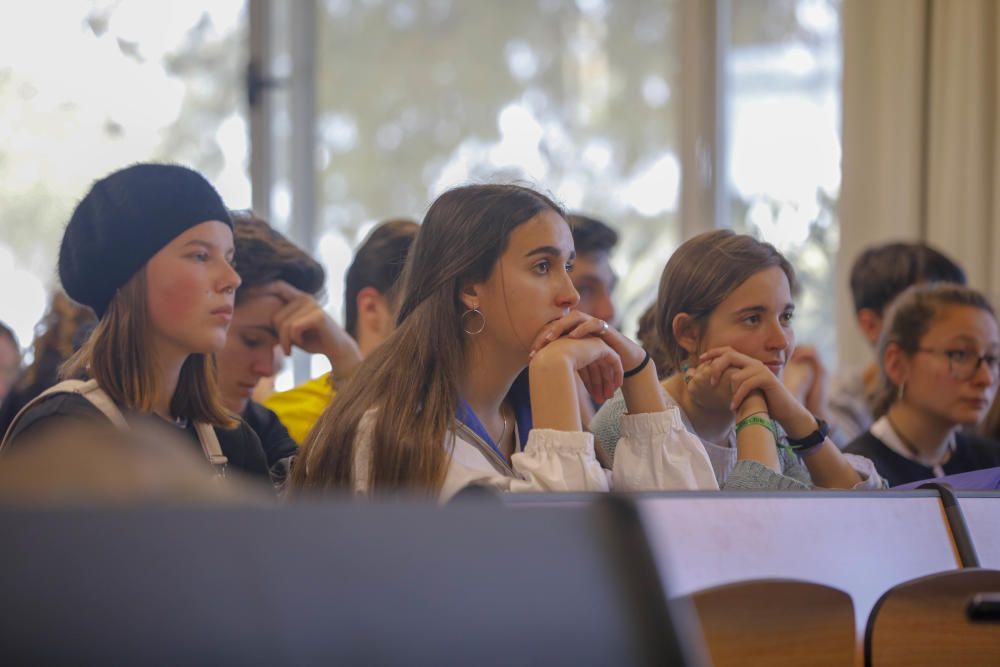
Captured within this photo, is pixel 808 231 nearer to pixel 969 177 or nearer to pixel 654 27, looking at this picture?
pixel 969 177

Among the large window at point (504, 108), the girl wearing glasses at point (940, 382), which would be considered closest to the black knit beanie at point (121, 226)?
the girl wearing glasses at point (940, 382)

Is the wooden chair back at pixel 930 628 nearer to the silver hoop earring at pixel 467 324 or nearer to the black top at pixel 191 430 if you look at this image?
the silver hoop earring at pixel 467 324

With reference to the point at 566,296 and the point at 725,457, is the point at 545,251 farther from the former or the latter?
the point at 725,457

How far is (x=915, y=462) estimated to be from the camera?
2.35 m

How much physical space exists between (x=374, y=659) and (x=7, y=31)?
4237mm

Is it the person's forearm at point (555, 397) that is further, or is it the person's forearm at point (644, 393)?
the person's forearm at point (644, 393)

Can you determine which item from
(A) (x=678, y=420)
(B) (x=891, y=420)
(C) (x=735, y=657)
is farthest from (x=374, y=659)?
(B) (x=891, y=420)

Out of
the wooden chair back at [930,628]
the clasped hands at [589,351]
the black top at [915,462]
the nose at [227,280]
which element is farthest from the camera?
the black top at [915,462]

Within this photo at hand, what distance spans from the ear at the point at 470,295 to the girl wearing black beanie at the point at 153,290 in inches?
13.4

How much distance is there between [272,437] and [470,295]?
486 millimetres

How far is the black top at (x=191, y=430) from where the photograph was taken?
5.06ft

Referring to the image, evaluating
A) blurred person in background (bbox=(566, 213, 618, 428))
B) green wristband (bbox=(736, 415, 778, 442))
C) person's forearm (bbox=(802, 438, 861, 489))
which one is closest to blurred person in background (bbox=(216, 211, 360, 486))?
blurred person in background (bbox=(566, 213, 618, 428))

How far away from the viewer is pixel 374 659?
0.46 m

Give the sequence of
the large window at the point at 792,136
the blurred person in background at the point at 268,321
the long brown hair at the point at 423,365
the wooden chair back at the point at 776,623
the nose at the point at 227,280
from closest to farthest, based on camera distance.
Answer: the wooden chair back at the point at 776,623 → the long brown hair at the point at 423,365 → the nose at the point at 227,280 → the blurred person in background at the point at 268,321 → the large window at the point at 792,136
